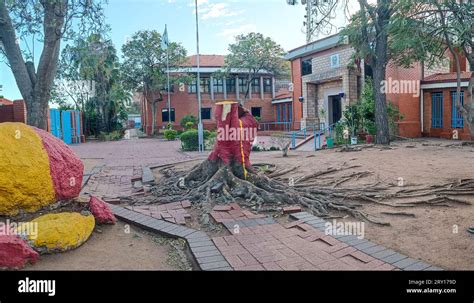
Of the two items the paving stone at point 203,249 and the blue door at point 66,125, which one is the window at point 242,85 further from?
the paving stone at point 203,249

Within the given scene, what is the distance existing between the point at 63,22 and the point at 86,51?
1.15 meters

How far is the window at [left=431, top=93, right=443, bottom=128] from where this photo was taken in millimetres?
18812

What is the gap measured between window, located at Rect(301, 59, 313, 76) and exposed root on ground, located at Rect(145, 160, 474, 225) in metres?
17.8

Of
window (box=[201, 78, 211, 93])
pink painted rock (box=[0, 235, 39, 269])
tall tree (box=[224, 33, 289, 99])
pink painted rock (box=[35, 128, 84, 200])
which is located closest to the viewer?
pink painted rock (box=[0, 235, 39, 269])

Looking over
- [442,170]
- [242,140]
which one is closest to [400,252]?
[242,140]

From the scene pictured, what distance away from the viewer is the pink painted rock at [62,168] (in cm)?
469

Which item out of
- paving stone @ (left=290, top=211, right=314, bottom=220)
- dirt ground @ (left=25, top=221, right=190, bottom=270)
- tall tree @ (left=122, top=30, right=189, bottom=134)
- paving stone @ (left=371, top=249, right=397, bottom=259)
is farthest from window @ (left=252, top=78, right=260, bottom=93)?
paving stone @ (left=371, top=249, right=397, bottom=259)

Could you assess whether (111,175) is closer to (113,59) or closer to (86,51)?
(86,51)

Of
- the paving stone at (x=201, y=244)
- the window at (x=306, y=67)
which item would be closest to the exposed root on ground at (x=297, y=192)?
the paving stone at (x=201, y=244)

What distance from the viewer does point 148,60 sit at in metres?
32.6

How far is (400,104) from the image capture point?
19344mm

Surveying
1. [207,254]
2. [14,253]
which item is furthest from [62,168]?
[207,254]

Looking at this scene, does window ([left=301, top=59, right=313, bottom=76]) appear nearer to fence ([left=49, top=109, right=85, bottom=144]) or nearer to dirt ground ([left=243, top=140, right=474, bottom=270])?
fence ([left=49, top=109, right=85, bottom=144])

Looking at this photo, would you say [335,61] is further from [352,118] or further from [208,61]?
[208,61]
